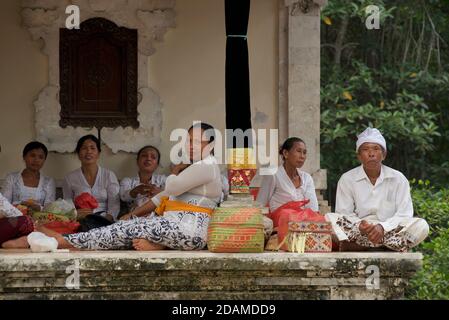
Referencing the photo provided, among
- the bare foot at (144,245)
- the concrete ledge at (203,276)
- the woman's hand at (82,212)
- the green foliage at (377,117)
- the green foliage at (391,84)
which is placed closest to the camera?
the concrete ledge at (203,276)

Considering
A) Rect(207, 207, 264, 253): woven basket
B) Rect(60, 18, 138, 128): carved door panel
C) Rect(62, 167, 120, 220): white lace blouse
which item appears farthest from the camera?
Rect(60, 18, 138, 128): carved door panel

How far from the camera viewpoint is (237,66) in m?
8.31

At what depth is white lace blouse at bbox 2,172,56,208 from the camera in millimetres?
10625

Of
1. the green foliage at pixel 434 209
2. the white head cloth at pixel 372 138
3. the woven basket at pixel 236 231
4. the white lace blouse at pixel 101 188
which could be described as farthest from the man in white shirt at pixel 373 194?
the green foliage at pixel 434 209

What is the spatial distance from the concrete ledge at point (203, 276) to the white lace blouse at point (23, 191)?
3.30 meters

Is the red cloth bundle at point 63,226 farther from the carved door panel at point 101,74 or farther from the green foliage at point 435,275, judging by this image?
the green foliage at point 435,275

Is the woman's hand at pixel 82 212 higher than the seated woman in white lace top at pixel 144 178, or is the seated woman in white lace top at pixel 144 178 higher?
the seated woman in white lace top at pixel 144 178

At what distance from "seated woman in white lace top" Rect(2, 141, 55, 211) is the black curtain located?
296 centimetres

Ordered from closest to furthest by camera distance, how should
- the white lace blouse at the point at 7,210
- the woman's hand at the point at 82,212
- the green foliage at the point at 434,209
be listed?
the white lace blouse at the point at 7,210
the woman's hand at the point at 82,212
the green foliage at the point at 434,209

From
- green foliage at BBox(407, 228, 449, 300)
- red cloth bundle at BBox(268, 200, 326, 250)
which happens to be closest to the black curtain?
red cloth bundle at BBox(268, 200, 326, 250)

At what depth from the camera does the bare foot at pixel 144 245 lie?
317 inches

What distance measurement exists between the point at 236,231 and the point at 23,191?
3.71 metres

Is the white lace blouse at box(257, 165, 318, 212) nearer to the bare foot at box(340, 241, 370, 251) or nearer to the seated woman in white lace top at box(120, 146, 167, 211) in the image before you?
the seated woman in white lace top at box(120, 146, 167, 211)
